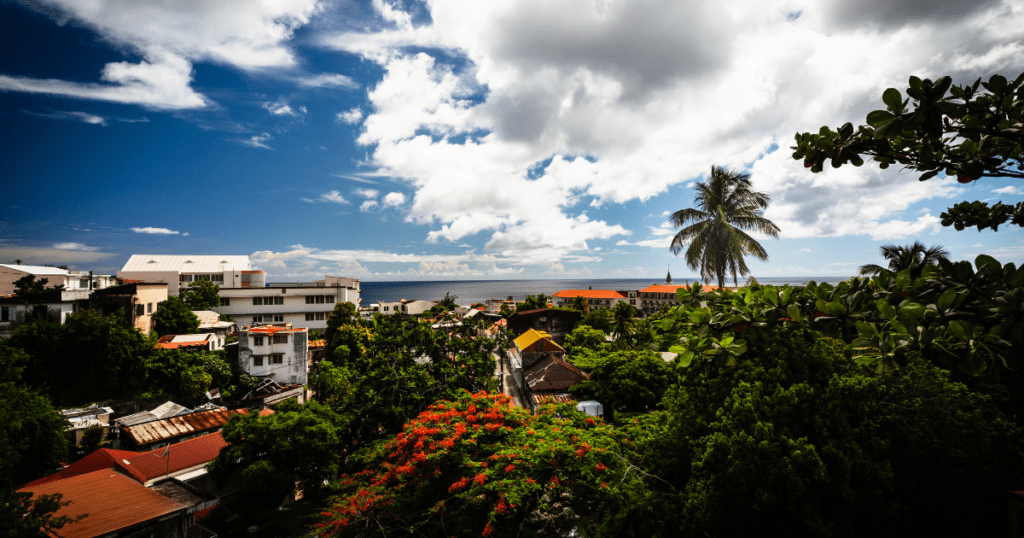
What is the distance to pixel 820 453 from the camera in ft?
18.1

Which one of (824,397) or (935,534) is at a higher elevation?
(824,397)

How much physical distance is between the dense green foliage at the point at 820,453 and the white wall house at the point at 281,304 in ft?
111

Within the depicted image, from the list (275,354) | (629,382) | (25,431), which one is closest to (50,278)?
(275,354)

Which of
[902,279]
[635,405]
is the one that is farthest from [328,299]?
[902,279]

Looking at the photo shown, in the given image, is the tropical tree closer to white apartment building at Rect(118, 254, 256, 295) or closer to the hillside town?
the hillside town

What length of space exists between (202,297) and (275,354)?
1434cm

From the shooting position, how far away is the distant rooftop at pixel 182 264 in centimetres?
4272

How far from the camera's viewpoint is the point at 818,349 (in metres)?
6.41

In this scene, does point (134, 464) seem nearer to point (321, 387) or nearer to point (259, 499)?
point (259, 499)

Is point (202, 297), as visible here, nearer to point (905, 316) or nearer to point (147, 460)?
point (147, 460)

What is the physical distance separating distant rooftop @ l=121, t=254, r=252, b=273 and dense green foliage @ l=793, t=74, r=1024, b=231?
175 ft

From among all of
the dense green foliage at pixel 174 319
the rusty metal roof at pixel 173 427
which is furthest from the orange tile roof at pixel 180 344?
the rusty metal roof at pixel 173 427

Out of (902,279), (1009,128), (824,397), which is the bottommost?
(824,397)

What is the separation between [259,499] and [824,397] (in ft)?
48.9
